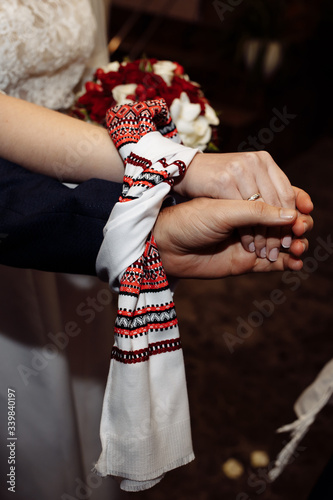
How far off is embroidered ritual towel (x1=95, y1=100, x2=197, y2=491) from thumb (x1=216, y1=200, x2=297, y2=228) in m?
0.10

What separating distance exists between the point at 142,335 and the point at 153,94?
54cm

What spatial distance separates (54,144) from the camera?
792 mm

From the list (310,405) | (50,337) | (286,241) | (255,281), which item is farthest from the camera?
(255,281)

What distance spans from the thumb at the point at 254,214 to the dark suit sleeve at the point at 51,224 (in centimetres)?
18

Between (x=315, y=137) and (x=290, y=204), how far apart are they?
3.49 m

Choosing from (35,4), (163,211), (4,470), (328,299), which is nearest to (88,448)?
(4,470)

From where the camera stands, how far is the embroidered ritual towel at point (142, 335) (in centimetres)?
67

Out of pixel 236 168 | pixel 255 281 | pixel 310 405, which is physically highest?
pixel 236 168

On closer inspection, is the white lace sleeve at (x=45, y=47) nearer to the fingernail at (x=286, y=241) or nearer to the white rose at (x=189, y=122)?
the white rose at (x=189, y=122)

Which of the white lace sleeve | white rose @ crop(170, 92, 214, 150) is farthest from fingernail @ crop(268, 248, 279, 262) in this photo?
the white lace sleeve

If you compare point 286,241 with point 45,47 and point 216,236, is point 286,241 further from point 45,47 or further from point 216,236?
point 45,47

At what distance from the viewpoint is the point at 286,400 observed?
71.6 inches

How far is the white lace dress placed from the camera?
2.88 feet

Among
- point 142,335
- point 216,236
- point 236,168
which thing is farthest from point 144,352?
point 236,168
